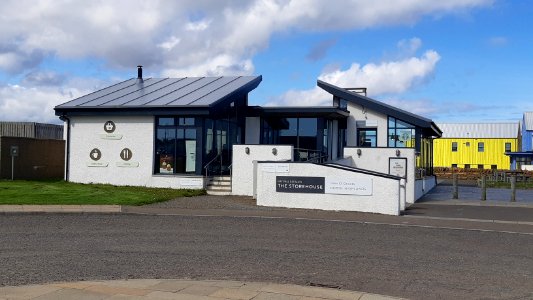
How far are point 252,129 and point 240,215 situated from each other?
13.5 meters

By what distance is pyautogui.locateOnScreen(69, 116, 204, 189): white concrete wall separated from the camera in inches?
976

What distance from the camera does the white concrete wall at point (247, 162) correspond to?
75.8 feet

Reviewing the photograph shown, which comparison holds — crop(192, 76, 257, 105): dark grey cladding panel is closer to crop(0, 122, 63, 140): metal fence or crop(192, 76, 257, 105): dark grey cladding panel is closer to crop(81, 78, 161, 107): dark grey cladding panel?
crop(81, 78, 161, 107): dark grey cladding panel

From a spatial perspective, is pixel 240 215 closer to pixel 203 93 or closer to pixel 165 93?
pixel 203 93

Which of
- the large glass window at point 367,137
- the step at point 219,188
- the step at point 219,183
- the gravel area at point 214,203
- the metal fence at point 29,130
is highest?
the metal fence at point 29,130

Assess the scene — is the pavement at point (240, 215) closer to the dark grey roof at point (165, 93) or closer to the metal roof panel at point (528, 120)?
the dark grey roof at point (165, 93)

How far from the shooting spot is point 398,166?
2395 cm

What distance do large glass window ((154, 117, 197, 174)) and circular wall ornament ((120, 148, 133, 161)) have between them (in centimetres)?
128

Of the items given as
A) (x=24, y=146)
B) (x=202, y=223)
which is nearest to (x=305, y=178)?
(x=202, y=223)

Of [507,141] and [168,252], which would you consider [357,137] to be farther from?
[507,141]

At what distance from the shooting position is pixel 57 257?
9.57 metres

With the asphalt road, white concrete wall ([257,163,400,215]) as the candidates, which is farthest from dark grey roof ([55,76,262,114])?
the asphalt road

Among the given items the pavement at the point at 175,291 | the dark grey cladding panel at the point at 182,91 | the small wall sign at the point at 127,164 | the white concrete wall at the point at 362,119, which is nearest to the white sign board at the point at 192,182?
the small wall sign at the point at 127,164

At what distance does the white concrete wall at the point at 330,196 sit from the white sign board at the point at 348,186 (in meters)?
0.08
